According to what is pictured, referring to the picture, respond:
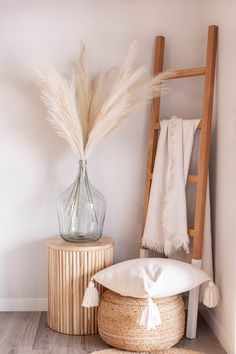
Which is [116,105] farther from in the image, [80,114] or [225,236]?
[225,236]

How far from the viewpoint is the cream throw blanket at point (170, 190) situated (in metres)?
2.56

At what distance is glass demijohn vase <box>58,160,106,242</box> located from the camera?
8.54 ft

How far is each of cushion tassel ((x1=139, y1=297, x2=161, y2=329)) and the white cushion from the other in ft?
0.23

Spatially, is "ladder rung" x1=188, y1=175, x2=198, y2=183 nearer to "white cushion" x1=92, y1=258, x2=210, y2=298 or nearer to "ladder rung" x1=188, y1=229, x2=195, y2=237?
"ladder rung" x1=188, y1=229, x2=195, y2=237

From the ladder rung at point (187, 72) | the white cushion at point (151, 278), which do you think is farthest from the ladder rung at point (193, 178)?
the ladder rung at point (187, 72)

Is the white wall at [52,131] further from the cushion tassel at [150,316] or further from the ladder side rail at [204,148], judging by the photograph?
the cushion tassel at [150,316]

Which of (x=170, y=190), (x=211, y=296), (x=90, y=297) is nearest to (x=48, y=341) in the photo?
(x=90, y=297)

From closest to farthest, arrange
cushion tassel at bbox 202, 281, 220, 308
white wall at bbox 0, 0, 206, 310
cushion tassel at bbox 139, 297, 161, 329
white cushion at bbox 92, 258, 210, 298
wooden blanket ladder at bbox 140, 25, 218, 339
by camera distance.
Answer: cushion tassel at bbox 139, 297, 161, 329 < white cushion at bbox 92, 258, 210, 298 < cushion tassel at bbox 202, 281, 220, 308 < wooden blanket ladder at bbox 140, 25, 218, 339 < white wall at bbox 0, 0, 206, 310

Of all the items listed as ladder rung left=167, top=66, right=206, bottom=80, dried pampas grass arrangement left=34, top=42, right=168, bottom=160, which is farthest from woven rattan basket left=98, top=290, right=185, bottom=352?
ladder rung left=167, top=66, right=206, bottom=80

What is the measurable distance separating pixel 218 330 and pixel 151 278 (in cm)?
53

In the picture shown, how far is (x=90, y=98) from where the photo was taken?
8.55 feet

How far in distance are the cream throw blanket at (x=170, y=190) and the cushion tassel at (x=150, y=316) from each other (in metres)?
0.52

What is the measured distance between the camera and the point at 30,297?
2842mm

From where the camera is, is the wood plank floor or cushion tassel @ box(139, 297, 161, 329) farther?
the wood plank floor
